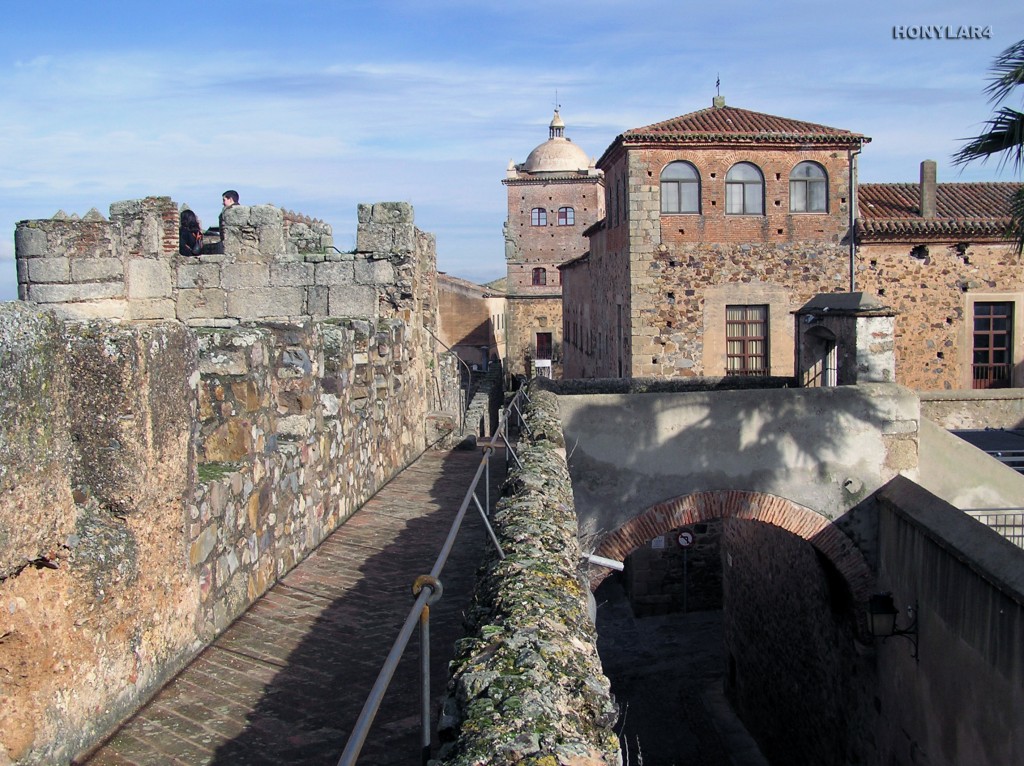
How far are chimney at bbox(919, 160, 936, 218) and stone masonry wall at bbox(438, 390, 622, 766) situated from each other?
21.4 m

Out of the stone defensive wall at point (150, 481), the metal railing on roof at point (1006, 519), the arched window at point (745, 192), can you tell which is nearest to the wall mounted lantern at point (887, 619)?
the metal railing on roof at point (1006, 519)

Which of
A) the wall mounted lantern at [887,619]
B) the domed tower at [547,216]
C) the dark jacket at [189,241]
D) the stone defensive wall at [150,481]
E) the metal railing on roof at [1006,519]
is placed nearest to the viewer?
the stone defensive wall at [150,481]

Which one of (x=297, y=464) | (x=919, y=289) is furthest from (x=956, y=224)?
(x=297, y=464)

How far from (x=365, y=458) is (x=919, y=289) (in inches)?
728

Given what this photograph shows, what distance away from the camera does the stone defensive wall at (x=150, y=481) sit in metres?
2.60

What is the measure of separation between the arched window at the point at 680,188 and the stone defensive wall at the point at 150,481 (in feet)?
48.1

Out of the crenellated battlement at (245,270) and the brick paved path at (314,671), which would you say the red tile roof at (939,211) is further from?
the brick paved path at (314,671)

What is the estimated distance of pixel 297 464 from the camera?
5.54 meters

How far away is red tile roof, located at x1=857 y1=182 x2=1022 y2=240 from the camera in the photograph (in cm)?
2203

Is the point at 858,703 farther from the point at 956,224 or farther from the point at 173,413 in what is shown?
the point at 956,224


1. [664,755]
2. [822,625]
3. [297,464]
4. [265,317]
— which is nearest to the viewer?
[297,464]

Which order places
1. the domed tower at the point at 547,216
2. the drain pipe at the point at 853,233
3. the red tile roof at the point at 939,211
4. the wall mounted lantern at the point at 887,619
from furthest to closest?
the domed tower at the point at 547,216
the drain pipe at the point at 853,233
the red tile roof at the point at 939,211
the wall mounted lantern at the point at 887,619

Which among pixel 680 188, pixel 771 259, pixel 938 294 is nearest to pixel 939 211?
pixel 938 294

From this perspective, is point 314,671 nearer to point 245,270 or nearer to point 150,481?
point 150,481
